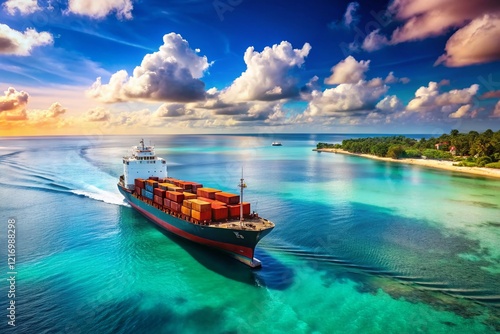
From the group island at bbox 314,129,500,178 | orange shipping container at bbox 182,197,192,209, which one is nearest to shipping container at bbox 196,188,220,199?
orange shipping container at bbox 182,197,192,209

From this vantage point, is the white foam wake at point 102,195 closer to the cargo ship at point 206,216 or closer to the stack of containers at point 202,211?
the cargo ship at point 206,216

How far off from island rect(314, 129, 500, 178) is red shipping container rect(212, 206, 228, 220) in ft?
286

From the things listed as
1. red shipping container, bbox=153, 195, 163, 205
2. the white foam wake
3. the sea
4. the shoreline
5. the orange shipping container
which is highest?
the orange shipping container

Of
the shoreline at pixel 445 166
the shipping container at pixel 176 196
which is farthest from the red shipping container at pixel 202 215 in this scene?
the shoreline at pixel 445 166

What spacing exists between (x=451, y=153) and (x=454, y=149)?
5.21 m

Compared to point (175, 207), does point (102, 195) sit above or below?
below

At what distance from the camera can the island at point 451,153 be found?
94.9m

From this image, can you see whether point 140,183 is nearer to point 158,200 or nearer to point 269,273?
point 158,200

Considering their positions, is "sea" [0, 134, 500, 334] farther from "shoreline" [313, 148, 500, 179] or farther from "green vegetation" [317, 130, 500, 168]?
"green vegetation" [317, 130, 500, 168]

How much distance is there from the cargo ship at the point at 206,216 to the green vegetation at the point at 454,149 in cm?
9606

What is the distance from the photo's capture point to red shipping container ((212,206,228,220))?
29.2 meters

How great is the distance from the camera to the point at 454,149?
410 feet

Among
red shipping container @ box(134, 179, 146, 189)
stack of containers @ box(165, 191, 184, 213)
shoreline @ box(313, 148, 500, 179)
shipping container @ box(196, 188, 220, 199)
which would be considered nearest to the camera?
stack of containers @ box(165, 191, 184, 213)

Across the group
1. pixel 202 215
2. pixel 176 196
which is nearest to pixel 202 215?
pixel 202 215
